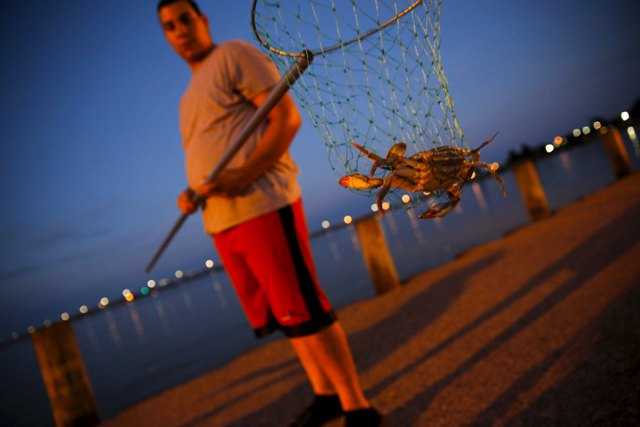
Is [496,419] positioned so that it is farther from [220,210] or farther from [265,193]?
[220,210]

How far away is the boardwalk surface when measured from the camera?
1.96 metres

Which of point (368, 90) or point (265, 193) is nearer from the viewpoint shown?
point (368, 90)

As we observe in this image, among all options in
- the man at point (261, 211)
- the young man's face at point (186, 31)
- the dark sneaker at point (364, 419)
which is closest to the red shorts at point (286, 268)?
the man at point (261, 211)

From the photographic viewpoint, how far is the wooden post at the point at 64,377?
13.1 ft

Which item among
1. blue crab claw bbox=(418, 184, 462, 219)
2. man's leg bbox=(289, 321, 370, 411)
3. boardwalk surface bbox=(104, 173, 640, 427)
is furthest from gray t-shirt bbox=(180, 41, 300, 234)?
boardwalk surface bbox=(104, 173, 640, 427)

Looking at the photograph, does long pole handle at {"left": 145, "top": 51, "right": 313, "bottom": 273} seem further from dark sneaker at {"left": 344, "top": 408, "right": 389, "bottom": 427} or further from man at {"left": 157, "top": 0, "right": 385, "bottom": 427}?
dark sneaker at {"left": 344, "top": 408, "right": 389, "bottom": 427}

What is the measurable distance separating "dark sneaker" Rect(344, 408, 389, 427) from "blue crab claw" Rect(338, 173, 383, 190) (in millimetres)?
1352

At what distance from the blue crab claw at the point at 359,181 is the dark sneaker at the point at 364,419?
135 cm

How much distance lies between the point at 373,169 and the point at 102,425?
Answer: 4433mm

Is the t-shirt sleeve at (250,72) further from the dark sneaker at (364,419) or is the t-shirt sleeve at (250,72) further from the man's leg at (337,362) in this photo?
the dark sneaker at (364,419)

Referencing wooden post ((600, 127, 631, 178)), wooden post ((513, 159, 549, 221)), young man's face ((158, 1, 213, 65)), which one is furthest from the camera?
wooden post ((600, 127, 631, 178))

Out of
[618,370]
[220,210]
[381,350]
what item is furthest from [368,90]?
[381,350]

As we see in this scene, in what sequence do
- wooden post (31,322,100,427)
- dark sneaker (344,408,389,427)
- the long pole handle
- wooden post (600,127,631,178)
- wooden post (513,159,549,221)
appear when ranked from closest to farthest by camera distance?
the long pole handle, dark sneaker (344,408,389,427), wooden post (31,322,100,427), wooden post (513,159,549,221), wooden post (600,127,631,178)

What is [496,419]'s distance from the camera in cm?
191
